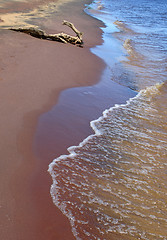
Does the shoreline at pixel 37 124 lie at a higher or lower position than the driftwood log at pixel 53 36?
lower

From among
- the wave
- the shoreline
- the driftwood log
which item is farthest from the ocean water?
the driftwood log

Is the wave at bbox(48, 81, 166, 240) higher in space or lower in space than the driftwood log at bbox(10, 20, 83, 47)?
lower

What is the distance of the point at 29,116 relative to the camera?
4715 mm

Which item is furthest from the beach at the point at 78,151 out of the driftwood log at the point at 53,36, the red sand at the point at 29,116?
the driftwood log at the point at 53,36

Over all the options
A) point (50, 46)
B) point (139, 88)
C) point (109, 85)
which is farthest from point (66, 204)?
point (50, 46)

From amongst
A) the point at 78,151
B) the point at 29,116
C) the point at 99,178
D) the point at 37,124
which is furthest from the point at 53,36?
the point at 99,178

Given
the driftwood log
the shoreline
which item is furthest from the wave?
the driftwood log

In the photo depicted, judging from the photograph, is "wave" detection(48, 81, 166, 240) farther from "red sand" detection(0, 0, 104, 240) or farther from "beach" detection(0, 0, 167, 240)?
"red sand" detection(0, 0, 104, 240)

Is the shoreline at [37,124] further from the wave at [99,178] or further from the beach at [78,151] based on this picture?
the wave at [99,178]

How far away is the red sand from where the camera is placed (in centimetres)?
263

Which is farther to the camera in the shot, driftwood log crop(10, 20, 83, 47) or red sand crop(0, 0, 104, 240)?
driftwood log crop(10, 20, 83, 47)

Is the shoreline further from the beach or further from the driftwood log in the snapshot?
the driftwood log

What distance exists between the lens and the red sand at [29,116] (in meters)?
2.63

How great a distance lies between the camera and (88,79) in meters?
7.29
